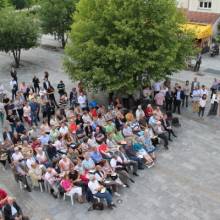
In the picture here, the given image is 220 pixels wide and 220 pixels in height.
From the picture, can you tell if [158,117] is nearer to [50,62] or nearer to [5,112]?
[5,112]

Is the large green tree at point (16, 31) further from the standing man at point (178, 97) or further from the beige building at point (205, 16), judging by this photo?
the standing man at point (178, 97)

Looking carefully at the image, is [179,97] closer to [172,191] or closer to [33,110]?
[172,191]

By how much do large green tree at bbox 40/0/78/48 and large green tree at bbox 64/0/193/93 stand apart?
491 inches

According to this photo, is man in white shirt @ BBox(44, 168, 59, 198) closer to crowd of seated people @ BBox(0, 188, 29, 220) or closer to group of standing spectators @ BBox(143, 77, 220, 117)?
crowd of seated people @ BBox(0, 188, 29, 220)

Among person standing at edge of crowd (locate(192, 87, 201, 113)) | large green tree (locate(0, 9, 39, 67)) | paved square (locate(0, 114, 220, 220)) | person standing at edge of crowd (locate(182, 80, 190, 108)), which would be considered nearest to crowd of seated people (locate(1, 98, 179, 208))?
paved square (locate(0, 114, 220, 220))

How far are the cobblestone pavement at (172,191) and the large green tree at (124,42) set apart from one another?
3.80 m

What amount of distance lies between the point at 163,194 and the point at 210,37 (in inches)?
849

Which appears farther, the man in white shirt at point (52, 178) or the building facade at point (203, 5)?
the building facade at point (203, 5)

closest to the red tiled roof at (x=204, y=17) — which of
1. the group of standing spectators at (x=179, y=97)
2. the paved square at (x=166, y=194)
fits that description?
the group of standing spectators at (x=179, y=97)

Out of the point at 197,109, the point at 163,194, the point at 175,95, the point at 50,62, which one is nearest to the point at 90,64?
the point at 175,95

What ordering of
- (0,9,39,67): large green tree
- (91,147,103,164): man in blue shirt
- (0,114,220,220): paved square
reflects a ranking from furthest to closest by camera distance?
(0,9,39,67): large green tree → (91,147,103,164): man in blue shirt → (0,114,220,220): paved square

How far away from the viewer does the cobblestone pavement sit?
12.9 m

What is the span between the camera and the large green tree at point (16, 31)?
26.9 metres

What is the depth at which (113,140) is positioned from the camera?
15688 mm
